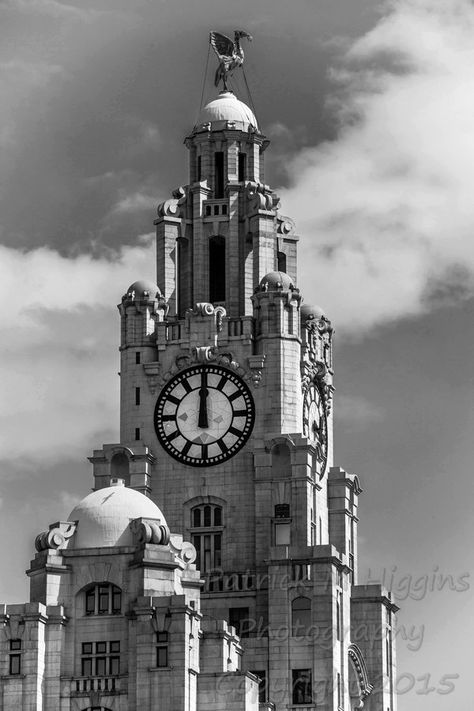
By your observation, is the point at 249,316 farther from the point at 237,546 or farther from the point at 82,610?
the point at 82,610

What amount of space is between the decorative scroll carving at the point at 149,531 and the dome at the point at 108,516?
0.48 metres

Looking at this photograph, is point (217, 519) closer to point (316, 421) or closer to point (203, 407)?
point (203, 407)

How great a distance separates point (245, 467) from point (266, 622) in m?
9.30

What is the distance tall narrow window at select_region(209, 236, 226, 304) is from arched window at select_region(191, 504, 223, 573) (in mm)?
12741

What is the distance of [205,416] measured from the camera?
14938cm

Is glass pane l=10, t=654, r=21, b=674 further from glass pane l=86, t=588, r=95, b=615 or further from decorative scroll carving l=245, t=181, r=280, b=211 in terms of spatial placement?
decorative scroll carving l=245, t=181, r=280, b=211

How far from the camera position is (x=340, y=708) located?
14300 cm

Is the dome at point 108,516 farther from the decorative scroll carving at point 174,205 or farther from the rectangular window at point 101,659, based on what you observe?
the decorative scroll carving at point 174,205

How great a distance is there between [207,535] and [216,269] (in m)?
16.2

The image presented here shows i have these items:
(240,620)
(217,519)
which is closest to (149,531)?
(240,620)

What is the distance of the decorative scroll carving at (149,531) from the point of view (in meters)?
135

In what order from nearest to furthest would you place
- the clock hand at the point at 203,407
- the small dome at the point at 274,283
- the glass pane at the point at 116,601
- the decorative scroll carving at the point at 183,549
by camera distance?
the glass pane at the point at 116,601, the decorative scroll carving at the point at 183,549, the clock hand at the point at 203,407, the small dome at the point at 274,283

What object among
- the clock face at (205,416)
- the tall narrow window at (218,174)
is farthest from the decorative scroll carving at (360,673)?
the tall narrow window at (218,174)

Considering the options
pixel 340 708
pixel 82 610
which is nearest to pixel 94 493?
pixel 82 610
